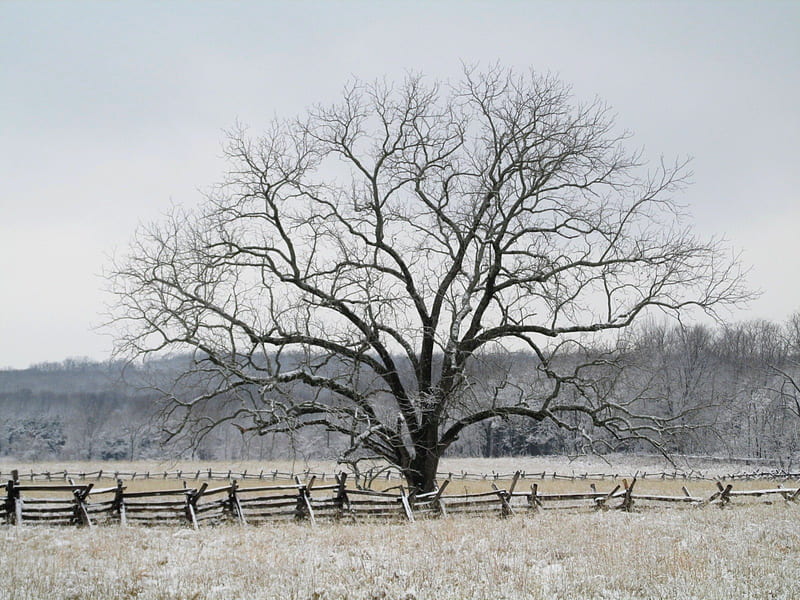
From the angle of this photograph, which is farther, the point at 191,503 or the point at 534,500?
the point at 534,500

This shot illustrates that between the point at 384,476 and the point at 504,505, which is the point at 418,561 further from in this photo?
the point at 384,476

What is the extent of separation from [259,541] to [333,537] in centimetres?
145

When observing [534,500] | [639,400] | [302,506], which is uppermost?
[639,400]

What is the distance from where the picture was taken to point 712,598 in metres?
7.16

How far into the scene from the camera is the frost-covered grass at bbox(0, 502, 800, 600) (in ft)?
25.8

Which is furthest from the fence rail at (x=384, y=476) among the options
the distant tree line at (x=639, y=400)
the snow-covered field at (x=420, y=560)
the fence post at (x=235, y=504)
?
the snow-covered field at (x=420, y=560)

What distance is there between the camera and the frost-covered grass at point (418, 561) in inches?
309

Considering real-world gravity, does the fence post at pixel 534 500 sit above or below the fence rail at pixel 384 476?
above

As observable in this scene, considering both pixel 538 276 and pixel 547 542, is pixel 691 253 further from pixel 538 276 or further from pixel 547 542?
pixel 547 542

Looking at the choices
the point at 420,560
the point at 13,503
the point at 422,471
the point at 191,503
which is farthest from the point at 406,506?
the point at 13,503

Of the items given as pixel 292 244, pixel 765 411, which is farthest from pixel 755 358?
pixel 292 244

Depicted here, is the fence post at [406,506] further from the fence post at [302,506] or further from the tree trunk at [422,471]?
the fence post at [302,506]

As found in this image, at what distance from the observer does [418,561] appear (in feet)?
31.3

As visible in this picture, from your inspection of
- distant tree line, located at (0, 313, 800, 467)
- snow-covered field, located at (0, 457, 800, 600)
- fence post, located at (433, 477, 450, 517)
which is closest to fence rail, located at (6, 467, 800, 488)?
distant tree line, located at (0, 313, 800, 467)
